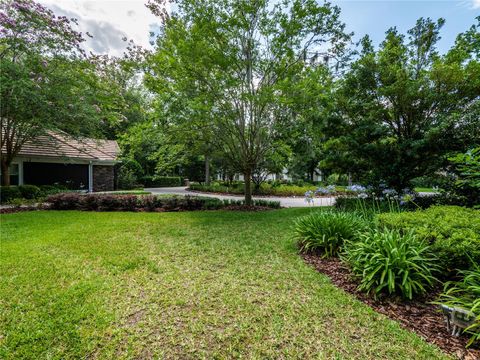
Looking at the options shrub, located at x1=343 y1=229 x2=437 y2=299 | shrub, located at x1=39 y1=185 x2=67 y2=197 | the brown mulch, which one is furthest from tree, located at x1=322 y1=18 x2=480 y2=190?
shrub, located at x1=39 y1=185 x2=67 y2=197

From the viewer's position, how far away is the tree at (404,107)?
22.2 ft

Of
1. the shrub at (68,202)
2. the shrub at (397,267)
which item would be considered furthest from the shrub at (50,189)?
the shrub at (397,267)

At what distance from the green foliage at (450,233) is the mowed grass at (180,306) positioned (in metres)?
1.18

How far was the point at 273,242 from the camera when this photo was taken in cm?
521

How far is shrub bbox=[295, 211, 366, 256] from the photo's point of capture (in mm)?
4352

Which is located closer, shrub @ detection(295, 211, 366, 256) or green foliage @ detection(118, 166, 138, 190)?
shrub @ detection(295, 211, 366, 256)

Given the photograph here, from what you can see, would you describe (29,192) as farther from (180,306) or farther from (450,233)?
(450,233)

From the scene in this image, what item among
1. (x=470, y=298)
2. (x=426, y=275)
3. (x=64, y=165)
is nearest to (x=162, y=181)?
(x=64, y=165)

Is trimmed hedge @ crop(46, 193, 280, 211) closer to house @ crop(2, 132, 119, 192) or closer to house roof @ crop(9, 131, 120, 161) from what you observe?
house roof @ crop(9, 131, 120, 161)

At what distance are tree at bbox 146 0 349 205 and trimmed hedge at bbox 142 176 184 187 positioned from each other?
58.6 ft

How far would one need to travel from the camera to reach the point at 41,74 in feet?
32.4

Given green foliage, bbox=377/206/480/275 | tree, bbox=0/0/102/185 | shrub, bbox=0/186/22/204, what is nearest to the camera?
green foliage, bbox=377/206/480/275

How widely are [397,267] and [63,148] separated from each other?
61.2ft

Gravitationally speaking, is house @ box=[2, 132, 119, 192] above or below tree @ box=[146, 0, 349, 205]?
below
